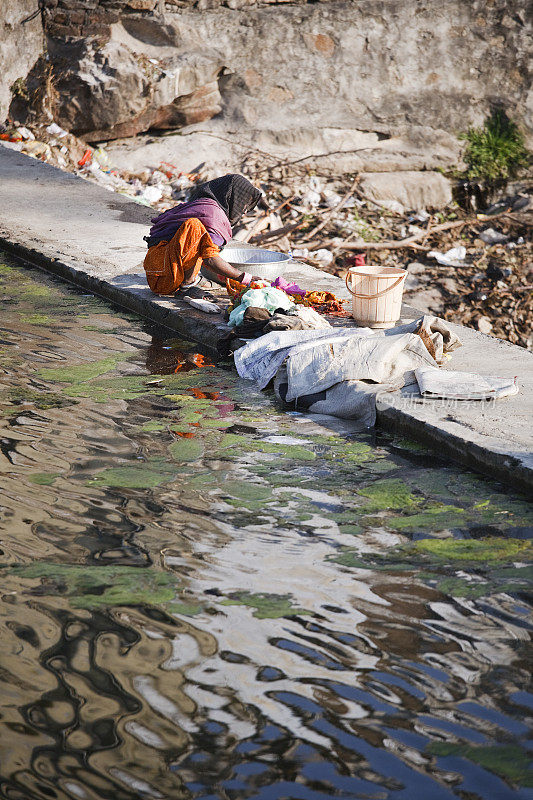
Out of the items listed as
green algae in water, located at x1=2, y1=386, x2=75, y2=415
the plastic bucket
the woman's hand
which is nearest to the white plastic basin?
the woman's hand

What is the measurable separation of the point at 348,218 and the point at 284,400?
5.70 metres

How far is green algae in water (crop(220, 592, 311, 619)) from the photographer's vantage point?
2.61 meters

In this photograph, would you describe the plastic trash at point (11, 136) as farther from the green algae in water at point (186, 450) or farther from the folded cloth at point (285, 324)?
the green algae in water at point (186, 450)

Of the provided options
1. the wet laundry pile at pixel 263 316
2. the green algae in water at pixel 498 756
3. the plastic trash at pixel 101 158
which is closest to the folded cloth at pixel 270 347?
the wet laundry pile at pixel 263 316

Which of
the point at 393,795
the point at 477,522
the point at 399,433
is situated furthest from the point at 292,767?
the point at 399,433

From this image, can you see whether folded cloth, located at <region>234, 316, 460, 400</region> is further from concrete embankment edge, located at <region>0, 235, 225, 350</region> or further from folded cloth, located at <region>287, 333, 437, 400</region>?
concrete embankment edge, located at <region>0, 235, 225, 350</region>

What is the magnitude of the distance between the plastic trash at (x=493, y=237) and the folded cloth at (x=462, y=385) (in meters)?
5.78

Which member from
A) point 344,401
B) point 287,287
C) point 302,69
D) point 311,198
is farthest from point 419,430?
point 302,69

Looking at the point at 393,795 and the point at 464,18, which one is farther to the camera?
the point at 464,18

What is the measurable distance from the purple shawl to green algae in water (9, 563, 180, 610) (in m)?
3.16

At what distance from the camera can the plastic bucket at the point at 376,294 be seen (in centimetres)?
501

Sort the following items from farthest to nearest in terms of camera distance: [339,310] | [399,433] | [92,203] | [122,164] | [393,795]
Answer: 1. [122,164]
2. [92,203]
3. [339,310]
4. [399,433]
5. [393,795]

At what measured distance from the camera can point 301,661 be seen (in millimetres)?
2400

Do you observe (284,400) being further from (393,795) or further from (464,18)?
(464,18)
